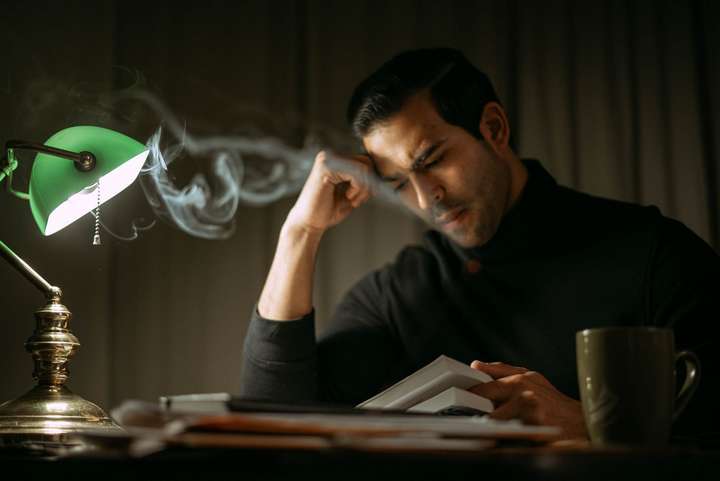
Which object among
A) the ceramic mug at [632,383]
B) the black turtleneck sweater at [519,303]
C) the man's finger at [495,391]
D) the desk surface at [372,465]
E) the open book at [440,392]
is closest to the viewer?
the desk surface at [372,465]

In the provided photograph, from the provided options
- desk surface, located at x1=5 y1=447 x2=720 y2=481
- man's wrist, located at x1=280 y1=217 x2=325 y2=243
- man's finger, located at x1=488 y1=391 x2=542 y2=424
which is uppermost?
man's wrist, located at x1=280 y1=217 x2=325 y2=243

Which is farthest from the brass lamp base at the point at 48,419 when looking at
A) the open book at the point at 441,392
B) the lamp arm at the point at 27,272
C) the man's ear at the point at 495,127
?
the man's ear at the point at 495,127

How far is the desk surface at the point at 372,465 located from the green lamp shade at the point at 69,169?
2.48 feet

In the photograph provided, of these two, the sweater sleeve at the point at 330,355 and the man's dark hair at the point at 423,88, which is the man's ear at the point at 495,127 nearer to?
the man's dark hair at the point at 423,88

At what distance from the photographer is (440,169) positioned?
1.73 m

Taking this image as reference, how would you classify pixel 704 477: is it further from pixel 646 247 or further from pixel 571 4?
pixel 571 4

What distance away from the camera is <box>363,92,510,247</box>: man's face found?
5.62ft

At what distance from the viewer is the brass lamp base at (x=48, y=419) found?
111 cm

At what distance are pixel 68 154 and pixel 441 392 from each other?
691mm

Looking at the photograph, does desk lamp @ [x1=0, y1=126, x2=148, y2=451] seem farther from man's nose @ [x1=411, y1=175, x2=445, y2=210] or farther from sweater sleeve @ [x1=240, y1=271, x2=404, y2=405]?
man's nose @ [x1=411, y1=175, x2=445, y2=210]

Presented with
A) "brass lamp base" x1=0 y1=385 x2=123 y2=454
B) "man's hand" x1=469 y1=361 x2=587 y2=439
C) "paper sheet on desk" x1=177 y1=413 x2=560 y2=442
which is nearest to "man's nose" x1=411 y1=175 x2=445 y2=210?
"man's hand" x1=469 y1=361 x2=587 y2=439

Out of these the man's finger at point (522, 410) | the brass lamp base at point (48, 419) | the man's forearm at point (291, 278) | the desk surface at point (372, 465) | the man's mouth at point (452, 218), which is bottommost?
the brass lamp base at point (48, 419)

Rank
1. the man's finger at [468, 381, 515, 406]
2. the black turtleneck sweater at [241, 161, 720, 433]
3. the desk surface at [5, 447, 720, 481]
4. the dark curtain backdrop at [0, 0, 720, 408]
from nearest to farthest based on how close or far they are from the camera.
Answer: the desk surface at [5, 447, 720, 481]
the man's finger at [468, 381, 515, 406]
the black turtleneck sweater at [241, 161, 720, 433]
the dark curtain backdrop at [0, 0, 720, 408]

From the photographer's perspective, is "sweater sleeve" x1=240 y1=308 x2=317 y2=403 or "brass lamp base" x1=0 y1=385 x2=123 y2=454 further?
"sweater sleeve" x1=240 y1=308 x2=317 y2=403
